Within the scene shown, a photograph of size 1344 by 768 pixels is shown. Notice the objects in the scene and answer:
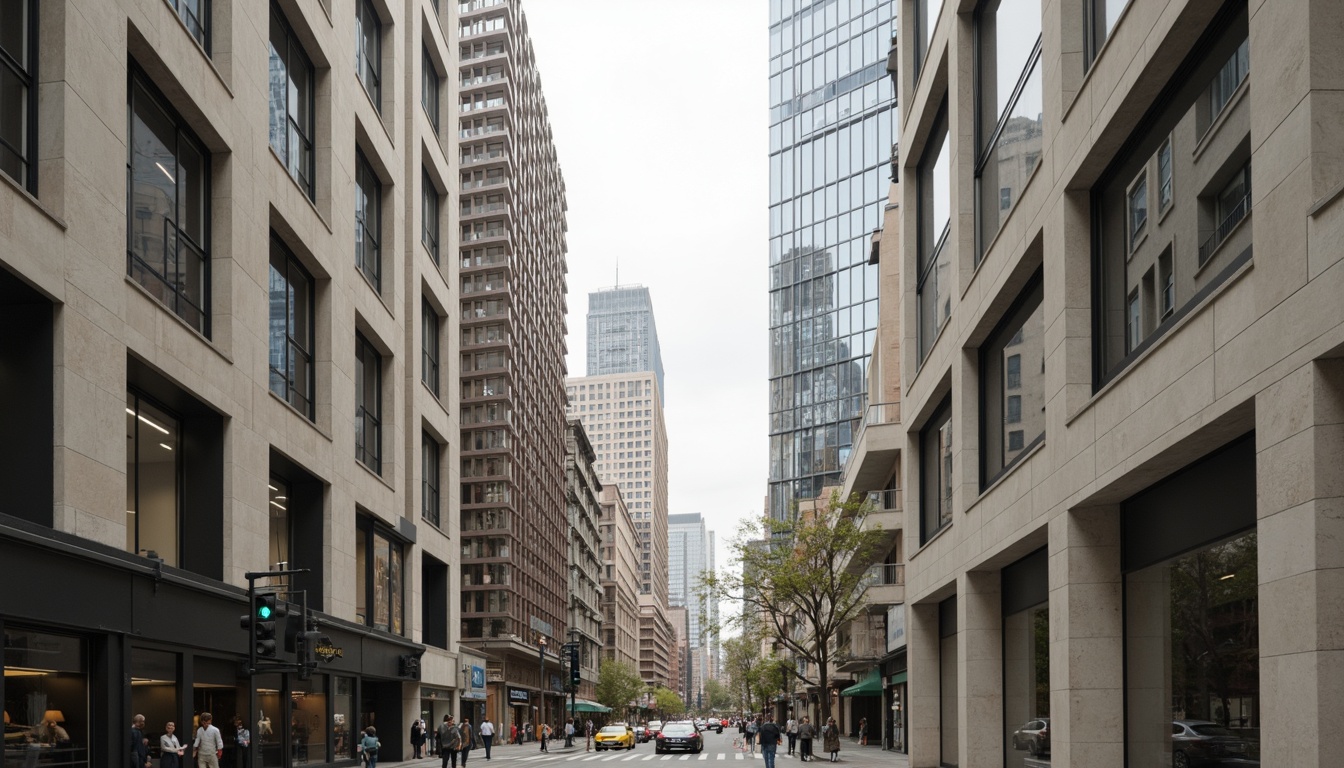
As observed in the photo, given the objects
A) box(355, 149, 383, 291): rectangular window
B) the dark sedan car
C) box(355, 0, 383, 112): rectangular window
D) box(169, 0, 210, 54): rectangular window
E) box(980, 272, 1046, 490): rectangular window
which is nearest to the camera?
box(980, 272, 1046, 490): rectangular window

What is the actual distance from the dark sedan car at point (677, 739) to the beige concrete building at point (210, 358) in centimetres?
1582

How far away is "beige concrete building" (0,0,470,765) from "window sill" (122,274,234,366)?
0.07 meters

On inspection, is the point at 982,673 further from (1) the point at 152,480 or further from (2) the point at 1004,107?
(1) the point at 152,480

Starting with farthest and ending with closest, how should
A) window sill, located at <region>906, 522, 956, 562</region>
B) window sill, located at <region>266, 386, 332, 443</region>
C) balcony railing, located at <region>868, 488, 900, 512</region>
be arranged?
balcony railing, located at <region>868, 488, 900, 512</region>
window sill, located at <region>906, 522, 956, 562</region>
window sill, located at <region>266, 386, 332, 443</region>

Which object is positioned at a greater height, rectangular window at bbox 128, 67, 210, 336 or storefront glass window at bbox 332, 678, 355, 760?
rectangular window at bbox 128, 67, 210, 336

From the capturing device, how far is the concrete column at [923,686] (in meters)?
31.9

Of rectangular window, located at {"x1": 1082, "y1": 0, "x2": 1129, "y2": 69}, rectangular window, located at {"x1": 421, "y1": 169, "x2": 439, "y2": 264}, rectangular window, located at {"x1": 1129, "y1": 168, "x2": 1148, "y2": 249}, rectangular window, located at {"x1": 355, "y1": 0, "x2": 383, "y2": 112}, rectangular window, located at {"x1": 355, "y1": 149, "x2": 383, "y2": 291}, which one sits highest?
rectangular window, located at {"x1": 355, "y1": 0, "x2": 383, "y2": 112}

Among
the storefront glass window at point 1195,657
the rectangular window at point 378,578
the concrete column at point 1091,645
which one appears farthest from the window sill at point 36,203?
the rectangular window at point 378,578

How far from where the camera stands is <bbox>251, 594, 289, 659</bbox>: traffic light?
653 inches

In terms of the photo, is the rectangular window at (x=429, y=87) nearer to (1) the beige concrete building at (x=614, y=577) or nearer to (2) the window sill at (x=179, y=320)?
(2) the window sill at (x=179, y=320)

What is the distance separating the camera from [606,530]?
157500 millimetres

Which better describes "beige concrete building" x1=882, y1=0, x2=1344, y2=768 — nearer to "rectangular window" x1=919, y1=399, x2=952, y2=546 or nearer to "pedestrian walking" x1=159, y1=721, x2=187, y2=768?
"rectangular window" x1=919, y1=399, x2=952, y2=546

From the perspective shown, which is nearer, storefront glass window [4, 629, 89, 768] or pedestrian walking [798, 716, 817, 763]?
storefront glass window [4, 629, 89, 768]

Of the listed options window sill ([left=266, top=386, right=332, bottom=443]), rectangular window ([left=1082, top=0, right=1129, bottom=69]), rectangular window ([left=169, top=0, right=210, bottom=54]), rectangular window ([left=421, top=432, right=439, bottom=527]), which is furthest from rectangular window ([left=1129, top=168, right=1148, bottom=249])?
rectangular window ([left=421, top=432, right=439, bottom=527])
